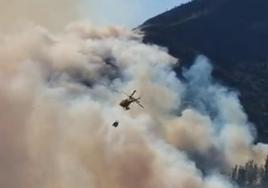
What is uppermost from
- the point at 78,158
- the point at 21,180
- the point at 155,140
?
the point at 155,140

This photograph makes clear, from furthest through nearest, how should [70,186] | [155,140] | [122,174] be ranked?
[155,140]
[122,174]
[70,186]

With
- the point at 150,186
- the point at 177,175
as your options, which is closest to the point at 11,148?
the point at 150,186

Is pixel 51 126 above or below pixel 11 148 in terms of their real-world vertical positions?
above

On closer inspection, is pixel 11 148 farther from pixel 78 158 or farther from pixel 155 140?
pixel 155 140

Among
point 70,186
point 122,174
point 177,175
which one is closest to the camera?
point 70,186

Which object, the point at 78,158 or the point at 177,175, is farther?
the point at 177,175

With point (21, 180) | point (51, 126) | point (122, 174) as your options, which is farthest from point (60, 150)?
point (21, 180)

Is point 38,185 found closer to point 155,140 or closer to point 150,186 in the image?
point 150,186
